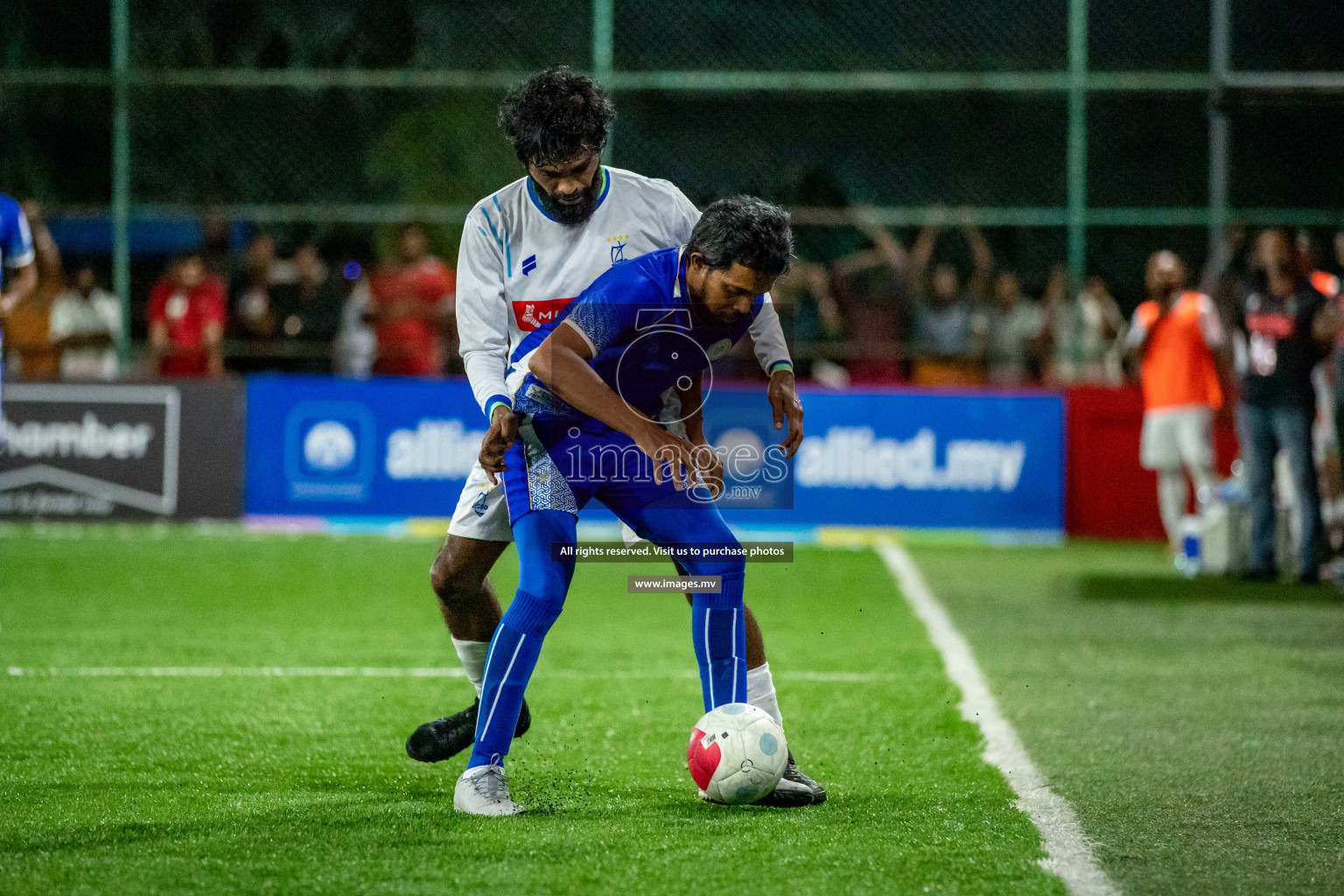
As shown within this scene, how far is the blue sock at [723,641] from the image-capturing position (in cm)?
475

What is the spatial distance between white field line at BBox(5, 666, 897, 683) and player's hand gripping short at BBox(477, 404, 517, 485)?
262 centimetres

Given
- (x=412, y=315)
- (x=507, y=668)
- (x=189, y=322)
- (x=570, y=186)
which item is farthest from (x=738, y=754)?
(x=189, y=322)

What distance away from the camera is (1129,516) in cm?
1377

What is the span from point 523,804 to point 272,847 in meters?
0.77

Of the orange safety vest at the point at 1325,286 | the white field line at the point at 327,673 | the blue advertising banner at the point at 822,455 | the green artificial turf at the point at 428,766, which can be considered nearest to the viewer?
the green artificial turf at the point at 428,766

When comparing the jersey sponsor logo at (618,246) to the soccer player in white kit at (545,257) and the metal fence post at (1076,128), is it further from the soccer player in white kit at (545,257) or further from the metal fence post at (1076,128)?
the metal fence post at (1076,128)

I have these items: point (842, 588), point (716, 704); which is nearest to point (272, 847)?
point (716, 704)

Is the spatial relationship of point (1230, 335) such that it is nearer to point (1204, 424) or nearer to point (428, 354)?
point (1204, 424)

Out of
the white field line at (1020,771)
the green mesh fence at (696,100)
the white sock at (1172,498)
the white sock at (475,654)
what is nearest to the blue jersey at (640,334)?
the white sock at (475,654)

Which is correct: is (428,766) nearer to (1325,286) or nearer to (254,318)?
(1325,286)

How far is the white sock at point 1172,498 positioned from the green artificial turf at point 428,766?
12.0 ft

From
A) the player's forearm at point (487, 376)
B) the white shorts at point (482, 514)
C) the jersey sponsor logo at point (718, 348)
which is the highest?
the jersey sponsor logo at point (718, 348)

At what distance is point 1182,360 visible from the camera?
A: 39.3 feet

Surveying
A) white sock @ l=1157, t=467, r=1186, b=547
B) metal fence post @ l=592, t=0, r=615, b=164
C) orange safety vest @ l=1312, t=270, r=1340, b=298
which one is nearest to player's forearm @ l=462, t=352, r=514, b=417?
orange safety vest @ l=1312, t=270, r=1340, b=298
